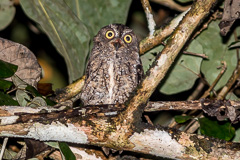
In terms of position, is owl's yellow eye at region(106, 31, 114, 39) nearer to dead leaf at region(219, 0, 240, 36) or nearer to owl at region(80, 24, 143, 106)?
owl at region(80, 24, 143, 106)

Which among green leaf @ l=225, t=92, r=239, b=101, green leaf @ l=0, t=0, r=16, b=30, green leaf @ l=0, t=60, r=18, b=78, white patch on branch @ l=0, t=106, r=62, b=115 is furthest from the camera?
green leaf @ l=0, t=0, r=16, b=30

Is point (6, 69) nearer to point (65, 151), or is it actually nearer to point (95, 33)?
point (65, 151)

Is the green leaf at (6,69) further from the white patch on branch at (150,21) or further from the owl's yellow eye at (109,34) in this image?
the owl's yellow eye at (109,34)

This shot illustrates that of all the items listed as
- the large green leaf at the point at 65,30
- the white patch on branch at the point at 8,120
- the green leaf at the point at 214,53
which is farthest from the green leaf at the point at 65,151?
the green leaf at the point at 214,53

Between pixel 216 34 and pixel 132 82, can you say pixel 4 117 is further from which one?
pixel 216 34

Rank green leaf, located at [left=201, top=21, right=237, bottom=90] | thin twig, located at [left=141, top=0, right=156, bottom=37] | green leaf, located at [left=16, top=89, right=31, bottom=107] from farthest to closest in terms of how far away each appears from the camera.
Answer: green leaf, located at [left=201, top=21, right=237, bottom=90] < thin twig, located at [left=141, top=0, right=156, bottom=37] < green leaf, located at [left=16, top=89, right=31, bottom=107]

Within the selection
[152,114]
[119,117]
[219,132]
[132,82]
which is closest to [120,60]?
[132,82]

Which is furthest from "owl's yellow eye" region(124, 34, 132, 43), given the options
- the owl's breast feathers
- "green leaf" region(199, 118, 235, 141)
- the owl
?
"green leaf" region(199, 118, 235, 141)
